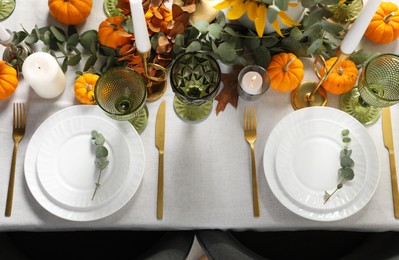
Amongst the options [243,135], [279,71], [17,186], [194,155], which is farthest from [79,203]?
[279,71]

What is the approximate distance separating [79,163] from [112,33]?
12.3 inches

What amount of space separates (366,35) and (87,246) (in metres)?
0.96

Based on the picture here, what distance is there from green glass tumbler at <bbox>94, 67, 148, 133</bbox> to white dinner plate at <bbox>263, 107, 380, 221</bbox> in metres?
0.31

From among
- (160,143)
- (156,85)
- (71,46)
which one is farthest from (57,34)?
(160,143)

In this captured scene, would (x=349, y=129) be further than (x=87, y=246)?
No

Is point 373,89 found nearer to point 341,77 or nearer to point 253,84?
point 341,77

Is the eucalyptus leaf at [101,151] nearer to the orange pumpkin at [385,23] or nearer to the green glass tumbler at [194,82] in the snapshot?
the green glass tumbler at [194,82]

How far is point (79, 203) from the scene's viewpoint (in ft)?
2.81

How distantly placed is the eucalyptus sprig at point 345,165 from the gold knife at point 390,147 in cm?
10

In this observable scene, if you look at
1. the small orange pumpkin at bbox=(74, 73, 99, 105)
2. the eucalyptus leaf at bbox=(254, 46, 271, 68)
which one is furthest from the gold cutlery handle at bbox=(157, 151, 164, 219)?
the eucalyptus leaf at bbox=(254, 46, 271, 68)

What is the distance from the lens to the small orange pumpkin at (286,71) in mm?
907

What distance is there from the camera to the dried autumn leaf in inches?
37.7

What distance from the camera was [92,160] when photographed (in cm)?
90

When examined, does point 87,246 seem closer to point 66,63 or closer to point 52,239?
point 52,239
